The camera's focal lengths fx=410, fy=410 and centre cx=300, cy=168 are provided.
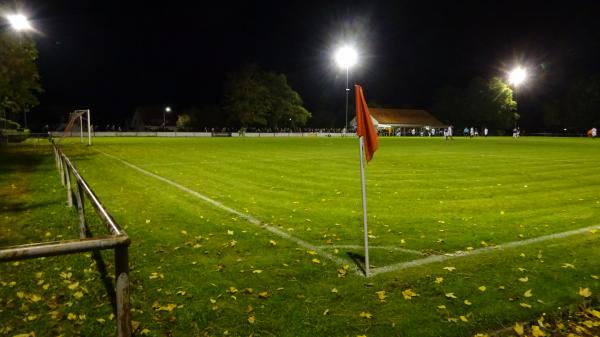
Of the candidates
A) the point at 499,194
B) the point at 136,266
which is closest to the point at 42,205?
the point at 136,266

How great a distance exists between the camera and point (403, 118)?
98.1 metres

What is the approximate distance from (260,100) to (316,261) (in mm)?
81119

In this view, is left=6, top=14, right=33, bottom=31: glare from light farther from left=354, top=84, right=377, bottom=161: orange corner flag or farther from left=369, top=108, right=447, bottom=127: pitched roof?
left=369, top=108, right=447, bottom=127: pitched roof

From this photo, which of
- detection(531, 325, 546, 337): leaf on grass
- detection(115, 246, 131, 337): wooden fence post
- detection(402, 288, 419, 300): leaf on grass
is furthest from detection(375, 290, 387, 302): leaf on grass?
detection(115, 246, 131, 337): wooden fence post

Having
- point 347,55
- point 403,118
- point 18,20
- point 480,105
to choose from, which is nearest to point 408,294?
point 18,20

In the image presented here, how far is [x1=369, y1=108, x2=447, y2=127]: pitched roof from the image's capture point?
9425 cm

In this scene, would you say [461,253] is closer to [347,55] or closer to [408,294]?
[408,294]

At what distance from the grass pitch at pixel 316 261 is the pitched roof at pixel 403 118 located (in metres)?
83.3

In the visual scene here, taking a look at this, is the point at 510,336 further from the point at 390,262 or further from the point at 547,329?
the point at 390,262

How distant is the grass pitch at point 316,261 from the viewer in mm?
4328

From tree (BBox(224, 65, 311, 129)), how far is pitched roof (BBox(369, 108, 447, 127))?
17611 millimetres

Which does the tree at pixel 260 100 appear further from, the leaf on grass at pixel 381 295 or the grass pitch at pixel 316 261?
the leaf on grass at pixel 381 295

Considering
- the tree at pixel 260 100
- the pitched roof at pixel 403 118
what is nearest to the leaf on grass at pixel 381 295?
the tree at pixel 260 100

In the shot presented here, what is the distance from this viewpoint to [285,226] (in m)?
7.88
